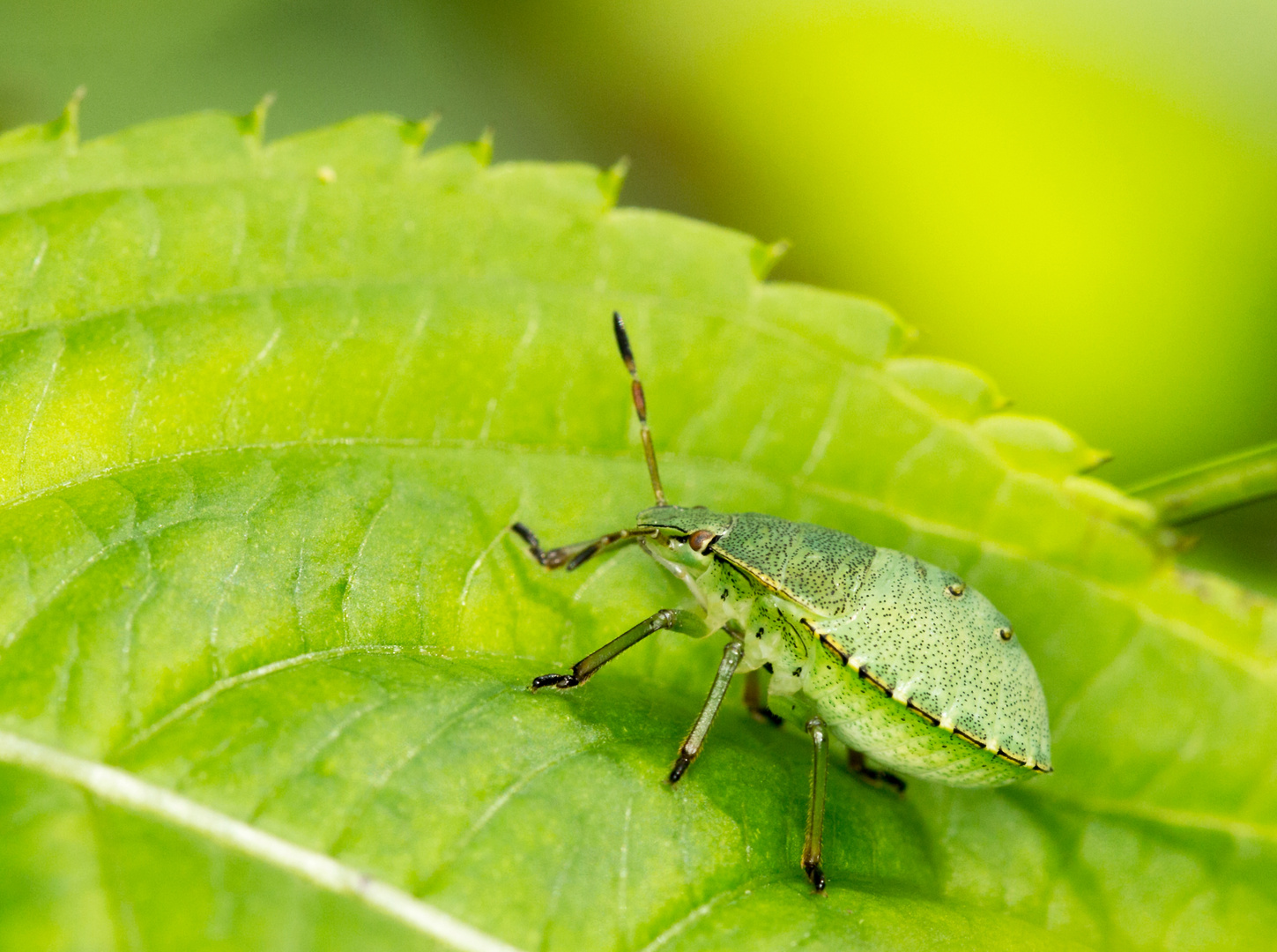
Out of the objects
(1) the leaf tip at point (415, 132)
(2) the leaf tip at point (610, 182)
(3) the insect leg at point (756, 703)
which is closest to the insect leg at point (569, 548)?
(3) the insect leg at point (756, 703)

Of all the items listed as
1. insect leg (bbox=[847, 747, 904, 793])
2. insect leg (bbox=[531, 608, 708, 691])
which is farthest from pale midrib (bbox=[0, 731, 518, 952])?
insect leg (bbox=[847, 747, 904, 793])

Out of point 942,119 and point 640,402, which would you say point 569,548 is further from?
point 942,119

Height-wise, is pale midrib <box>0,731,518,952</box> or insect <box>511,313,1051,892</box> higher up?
insect <box>511,313,1051,892</box>

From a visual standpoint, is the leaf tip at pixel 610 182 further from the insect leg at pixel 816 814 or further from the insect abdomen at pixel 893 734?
the insect leg at pixel 816 814

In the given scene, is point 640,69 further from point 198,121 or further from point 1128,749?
point 1128,749

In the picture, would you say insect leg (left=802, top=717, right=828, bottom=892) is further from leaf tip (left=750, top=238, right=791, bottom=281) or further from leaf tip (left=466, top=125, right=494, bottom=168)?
leaf tip (left=466, top=125, right=494, bottom=168)

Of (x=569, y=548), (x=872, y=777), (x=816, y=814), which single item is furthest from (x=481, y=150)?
(x=872, y=777)

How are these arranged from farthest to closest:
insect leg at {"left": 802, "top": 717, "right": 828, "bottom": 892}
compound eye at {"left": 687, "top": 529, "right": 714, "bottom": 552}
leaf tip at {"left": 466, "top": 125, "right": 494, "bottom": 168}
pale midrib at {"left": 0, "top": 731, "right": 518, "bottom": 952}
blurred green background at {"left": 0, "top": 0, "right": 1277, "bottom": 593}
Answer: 1. blurred green background at {"left": 0, "top": 0, "right": 1277, "bottom": 593}
2. leaf tip at {"left": 466, "top": 125, "right": 494, "bottom": 168}
3. compound eye at {"left": 687, "top": 529, "right": 714, "bottom": 552}
4. insect leg at {"left": 802, "top": 717, "right": 828, "bottom": 892}
5. pale midrib at {"left": 0, "top": 731, "right": 518, "bottom": 952}
